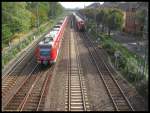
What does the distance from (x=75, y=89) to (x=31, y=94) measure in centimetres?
320

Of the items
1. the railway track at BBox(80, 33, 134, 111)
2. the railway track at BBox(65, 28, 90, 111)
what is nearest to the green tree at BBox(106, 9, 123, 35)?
the railway track at BBox(80, 33, 134, 111)

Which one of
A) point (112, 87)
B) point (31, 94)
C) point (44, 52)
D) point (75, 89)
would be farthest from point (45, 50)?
point (112, 87)

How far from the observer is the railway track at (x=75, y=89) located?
724 inches

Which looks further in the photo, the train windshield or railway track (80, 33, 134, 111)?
the train windshield

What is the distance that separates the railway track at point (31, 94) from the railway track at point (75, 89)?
1698 millimetres

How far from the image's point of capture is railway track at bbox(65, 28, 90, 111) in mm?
18391

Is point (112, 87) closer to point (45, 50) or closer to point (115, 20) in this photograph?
point (45, 50)

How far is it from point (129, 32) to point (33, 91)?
37.0 meters

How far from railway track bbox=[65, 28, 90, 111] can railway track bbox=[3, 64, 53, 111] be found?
1.70 meters

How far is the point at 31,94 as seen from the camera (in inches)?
814

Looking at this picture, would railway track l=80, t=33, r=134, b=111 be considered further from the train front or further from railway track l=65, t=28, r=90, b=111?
the train front

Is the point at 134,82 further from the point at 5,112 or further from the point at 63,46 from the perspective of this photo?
the point at 63,46

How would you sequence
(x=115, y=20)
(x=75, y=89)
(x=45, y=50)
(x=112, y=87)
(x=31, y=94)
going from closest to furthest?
(x=31, y=94) → (x=75, y=89) → (x=112, y=87) → (x=45, y=50) → (x=115, y=20)

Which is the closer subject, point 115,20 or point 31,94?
point 31,94
